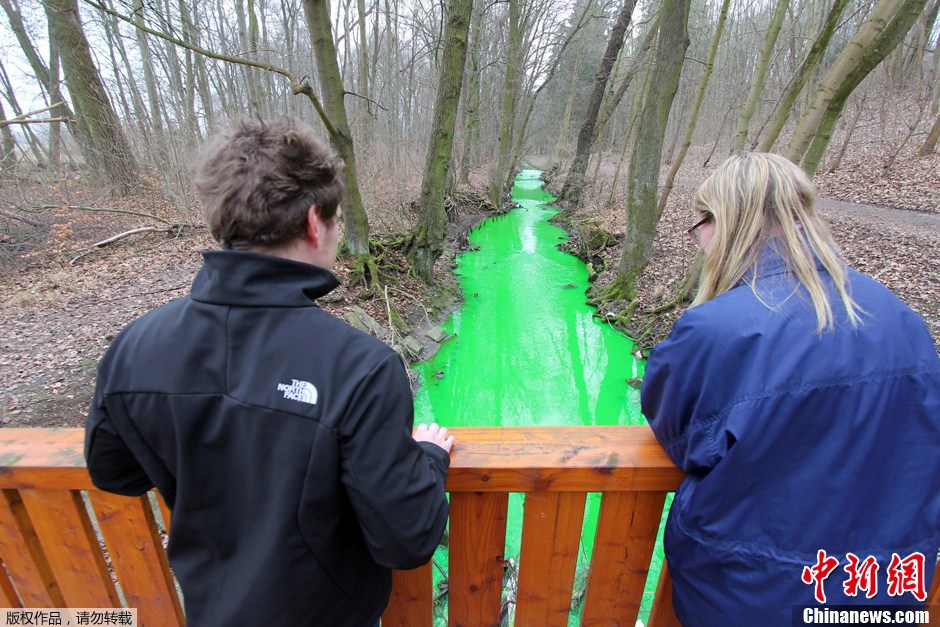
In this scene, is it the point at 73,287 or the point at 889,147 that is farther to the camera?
the point at 889,147

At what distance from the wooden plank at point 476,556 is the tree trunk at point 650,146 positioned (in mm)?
7953

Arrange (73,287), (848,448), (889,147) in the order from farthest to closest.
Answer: (889,147)
(73,287)
(848,448)

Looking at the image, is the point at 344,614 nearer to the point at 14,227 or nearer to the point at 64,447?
the point at 64,447

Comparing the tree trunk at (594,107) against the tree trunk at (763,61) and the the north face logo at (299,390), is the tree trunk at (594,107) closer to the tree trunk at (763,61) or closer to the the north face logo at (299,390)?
the tree trunk at (763,61)

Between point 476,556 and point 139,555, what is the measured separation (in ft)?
3.46

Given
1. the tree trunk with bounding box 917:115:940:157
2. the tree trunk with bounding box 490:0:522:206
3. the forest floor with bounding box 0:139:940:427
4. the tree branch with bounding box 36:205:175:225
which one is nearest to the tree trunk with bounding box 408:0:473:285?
the forest floor with bounding box 0:139:940:427

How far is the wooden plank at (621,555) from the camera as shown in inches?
52.2

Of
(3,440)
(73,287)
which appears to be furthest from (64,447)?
(73,287)

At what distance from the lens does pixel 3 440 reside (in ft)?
4.25

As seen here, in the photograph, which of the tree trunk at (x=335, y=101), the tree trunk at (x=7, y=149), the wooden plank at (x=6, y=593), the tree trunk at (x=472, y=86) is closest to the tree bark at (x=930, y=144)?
the tree trunk at (x=472, y=86)

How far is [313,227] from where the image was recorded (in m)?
0.98

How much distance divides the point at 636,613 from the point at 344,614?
3.34 feet

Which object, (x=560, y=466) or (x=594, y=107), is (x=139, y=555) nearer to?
(x=560, y=466)

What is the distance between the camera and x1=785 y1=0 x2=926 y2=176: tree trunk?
13.2 ft
